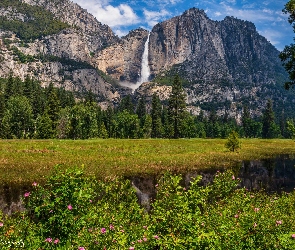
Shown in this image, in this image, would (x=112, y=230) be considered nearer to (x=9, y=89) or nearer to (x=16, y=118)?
(x=16, y=118)

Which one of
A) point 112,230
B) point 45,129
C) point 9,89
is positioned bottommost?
point 112,230

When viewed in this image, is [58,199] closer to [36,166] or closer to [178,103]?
[36,166]

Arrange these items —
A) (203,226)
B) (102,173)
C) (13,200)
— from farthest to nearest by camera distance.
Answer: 1. (102,173)
2. (13,200)
3. (203,226)

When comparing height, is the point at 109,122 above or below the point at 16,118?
above

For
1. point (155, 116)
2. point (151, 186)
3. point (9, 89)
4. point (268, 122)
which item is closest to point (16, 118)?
point (9, 89)

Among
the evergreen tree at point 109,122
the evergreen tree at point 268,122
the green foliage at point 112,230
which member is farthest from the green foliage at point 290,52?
the evergreen tree at point 268,122

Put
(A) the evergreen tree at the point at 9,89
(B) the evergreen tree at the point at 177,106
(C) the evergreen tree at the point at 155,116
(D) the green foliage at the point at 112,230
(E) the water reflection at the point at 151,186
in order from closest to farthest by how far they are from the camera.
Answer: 1. (D) the green foliage at the point at 112,230
2. (E) the water reflection at the point at 151,186
3. (B) the evergreen tree at the point at 177,106
4. (A) the evergreen tree at the point at 9,89
5. (C) the evergreen tree at the point at 155,116

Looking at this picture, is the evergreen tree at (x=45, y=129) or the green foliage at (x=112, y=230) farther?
the evergreen tree at (x=45, y=129)

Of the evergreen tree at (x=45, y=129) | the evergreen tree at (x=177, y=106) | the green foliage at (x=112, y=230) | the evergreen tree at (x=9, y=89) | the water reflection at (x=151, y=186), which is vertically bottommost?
the water reflection at (x=151, y=186)

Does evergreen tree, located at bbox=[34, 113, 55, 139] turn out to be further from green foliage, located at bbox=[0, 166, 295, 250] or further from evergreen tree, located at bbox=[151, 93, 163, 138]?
green foliage, located at bbox=[0, 166, 295, 250]

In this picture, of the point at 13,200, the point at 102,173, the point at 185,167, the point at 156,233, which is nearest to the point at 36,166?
Result: the point at 102,173

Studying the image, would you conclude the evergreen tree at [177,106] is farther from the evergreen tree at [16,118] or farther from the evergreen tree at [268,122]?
the evergreen tree at [268,122]

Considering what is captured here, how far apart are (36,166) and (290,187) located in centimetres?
2009

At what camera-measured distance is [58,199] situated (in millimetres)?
6113
